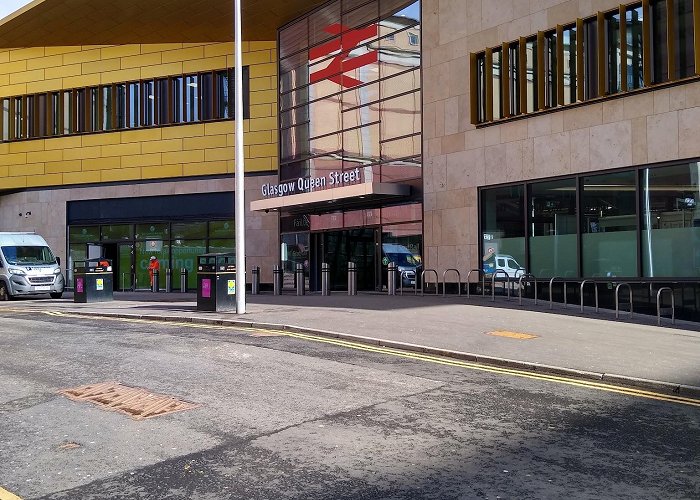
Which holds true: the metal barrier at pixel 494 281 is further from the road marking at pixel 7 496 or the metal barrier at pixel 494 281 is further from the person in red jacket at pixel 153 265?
the person in red jacket at pixel 153 265

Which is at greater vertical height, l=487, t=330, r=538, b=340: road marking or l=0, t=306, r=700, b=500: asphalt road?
l=487, t=330, r=538, b=340: road marking

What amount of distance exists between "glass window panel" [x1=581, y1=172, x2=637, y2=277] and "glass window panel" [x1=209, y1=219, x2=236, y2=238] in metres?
16.8

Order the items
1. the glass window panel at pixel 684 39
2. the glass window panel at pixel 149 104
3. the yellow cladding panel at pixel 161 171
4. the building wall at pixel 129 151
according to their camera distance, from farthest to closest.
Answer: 1. the glass window panel at pixel 149 104
2. the yellow cladding panel at pixel 161 171
3. the building wall at pixel 129 151
4. the glass window panel at pixel 684 39

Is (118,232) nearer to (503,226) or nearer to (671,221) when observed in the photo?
(503,226)

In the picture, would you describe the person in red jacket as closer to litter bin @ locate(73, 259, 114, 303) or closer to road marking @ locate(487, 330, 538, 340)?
litter bin @ locate(73, 259, 114, 303)

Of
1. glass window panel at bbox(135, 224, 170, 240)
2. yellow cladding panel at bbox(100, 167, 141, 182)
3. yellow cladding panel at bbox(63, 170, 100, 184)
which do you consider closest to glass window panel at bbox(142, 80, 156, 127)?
yellow cladding panel at bbox(100, 167, 141, 182)

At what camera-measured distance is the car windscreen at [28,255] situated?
2486cm

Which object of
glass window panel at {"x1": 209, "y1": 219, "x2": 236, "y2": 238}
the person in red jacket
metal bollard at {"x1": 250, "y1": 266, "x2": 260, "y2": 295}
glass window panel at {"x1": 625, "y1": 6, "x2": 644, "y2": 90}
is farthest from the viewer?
the person in red jacket

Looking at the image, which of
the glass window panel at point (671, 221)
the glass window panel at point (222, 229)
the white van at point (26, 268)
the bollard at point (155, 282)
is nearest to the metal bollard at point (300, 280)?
the glass window panel at point (222, 229)

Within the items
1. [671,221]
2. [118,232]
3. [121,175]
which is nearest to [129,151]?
[121,175]

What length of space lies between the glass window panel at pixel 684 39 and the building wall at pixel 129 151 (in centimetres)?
1735

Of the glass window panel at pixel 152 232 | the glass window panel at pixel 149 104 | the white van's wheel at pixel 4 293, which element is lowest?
the white van's wheel at pixel 4 293

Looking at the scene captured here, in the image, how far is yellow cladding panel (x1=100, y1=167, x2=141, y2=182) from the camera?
3219cm

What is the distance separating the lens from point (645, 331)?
13.5 m
